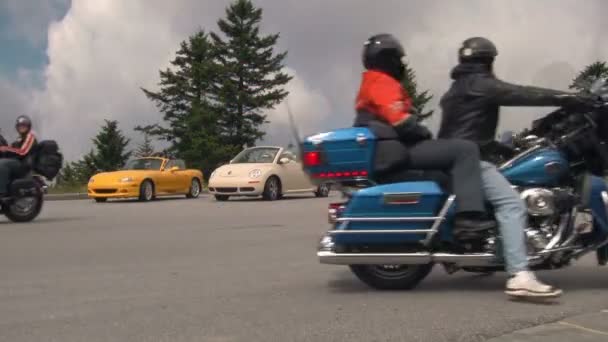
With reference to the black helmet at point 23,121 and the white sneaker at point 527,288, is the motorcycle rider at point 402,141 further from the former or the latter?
the black helmet at point 23,121

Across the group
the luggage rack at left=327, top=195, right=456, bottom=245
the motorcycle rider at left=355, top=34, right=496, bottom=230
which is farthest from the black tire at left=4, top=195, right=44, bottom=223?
the motorcycle rider at left=355, top=34, right=496, bottom=230

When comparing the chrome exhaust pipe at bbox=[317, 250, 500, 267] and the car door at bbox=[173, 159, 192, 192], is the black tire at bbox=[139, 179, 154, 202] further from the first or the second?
the chrome exhaust pipe at bbox=[317, 250, 500, 267]

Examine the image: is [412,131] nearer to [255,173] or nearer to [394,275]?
[394,275]

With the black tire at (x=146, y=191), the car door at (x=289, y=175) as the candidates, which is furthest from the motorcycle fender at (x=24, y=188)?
the car door at (x=289, y=175)

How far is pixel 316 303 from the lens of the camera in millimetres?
5320

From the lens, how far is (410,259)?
5344mm

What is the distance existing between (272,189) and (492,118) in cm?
1477

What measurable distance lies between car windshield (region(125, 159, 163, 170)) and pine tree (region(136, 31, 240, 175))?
42388 mm

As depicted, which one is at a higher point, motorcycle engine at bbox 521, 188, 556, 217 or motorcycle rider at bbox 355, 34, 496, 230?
motorcycle rider at bbox 355, 34, 496, 230

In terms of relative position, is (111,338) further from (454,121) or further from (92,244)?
(92,244)

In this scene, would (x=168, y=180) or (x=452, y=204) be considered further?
(x=168, y=180)

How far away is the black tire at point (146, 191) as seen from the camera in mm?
21047

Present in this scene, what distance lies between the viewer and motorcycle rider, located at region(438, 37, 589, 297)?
518 centimetres

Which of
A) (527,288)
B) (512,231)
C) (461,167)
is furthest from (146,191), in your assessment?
(527,288)
